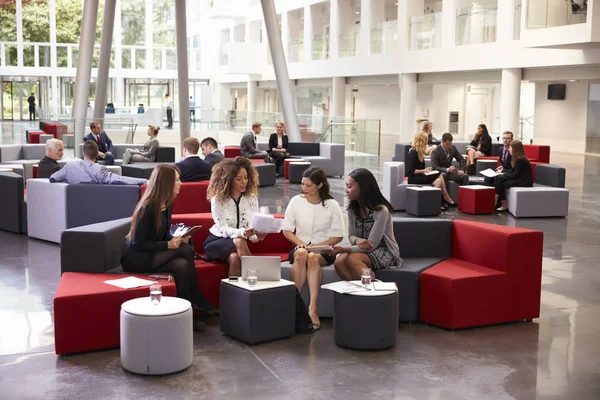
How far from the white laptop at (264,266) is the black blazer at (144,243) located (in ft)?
2.39

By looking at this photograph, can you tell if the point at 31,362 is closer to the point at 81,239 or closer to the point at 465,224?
the point at 81,239

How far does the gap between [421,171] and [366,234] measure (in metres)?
7.18

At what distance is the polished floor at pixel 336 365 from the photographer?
5.21 metres

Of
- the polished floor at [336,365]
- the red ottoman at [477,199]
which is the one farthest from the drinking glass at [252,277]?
the red ottoman at [477,199]

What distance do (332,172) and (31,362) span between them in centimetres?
1443

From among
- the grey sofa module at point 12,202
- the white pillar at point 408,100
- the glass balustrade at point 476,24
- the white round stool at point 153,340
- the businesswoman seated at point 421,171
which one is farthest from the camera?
the white pillar at point 408,100

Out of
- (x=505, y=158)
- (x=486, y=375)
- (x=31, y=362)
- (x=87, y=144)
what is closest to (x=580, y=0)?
(x=505, y=158)

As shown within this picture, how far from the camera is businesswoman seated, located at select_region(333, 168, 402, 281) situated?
22.2 ft

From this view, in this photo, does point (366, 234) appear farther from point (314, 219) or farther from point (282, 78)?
point (282, 78)

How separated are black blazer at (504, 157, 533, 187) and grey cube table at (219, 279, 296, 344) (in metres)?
8.13

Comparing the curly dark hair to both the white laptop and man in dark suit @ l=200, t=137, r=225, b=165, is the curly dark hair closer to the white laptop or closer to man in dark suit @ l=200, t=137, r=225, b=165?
the white laptop

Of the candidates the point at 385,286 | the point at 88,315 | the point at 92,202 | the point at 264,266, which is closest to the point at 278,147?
the point at 92,202

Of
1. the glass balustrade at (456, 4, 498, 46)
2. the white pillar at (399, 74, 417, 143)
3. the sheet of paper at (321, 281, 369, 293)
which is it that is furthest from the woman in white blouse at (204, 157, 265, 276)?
the white pillar at (399, 74, 417, 143)

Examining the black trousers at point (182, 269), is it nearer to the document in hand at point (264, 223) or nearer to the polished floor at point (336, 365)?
the polished floor at point (336, 365)
